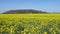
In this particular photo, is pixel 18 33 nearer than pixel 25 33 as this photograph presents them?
No

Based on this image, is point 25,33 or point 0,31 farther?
point 0,31

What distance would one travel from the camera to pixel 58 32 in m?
8.45

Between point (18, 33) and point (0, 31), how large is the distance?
73 cm

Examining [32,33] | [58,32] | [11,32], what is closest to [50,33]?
[58,32]

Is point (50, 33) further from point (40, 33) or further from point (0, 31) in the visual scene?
point (0, 31)

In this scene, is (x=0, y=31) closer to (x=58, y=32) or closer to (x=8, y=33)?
(x=8, y=33)

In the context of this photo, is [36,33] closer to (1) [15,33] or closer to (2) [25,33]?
(2) [25,33]

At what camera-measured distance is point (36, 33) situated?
7824 millimetres

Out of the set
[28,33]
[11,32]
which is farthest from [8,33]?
[28,33]

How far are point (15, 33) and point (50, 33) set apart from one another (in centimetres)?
139

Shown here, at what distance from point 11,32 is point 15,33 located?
0.54m

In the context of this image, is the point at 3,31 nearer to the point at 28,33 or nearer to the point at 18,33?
the point at 18,33

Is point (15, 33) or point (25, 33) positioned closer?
point (25, 33)

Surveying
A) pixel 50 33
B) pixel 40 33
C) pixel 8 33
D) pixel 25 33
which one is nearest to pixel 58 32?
pixel 50 33
